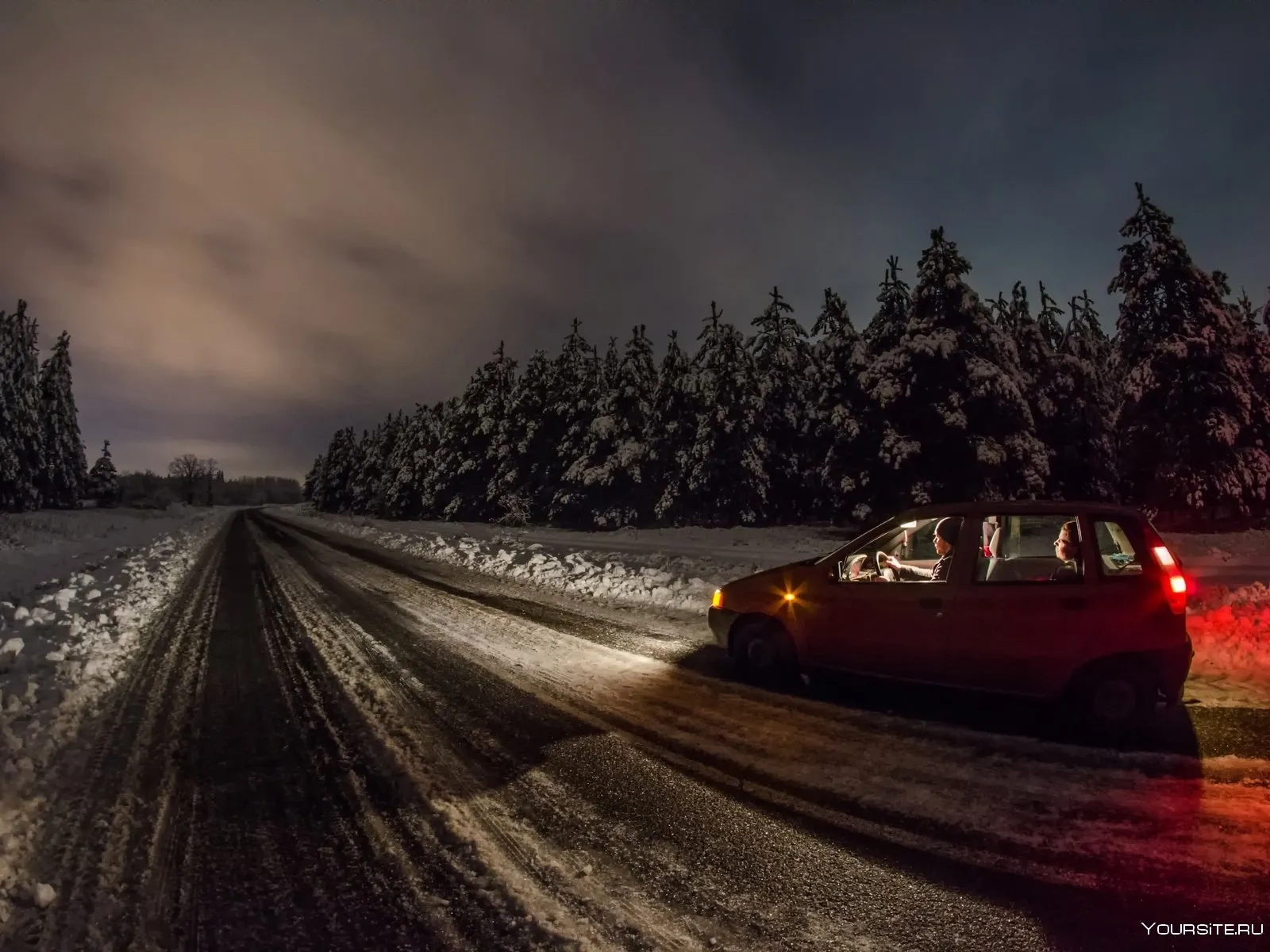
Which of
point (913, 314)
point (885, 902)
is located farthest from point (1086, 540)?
point (913, 314)

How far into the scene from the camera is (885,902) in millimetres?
2729

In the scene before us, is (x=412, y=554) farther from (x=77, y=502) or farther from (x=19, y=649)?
(x=77, y=502)

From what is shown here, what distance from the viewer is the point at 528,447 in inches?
1654

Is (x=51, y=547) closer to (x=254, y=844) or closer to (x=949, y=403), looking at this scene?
(x=254, y=844)

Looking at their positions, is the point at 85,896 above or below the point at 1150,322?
below

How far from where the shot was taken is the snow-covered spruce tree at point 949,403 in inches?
842

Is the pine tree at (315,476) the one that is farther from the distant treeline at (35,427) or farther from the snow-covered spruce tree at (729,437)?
the snow-covered spruce tree at (729,437)

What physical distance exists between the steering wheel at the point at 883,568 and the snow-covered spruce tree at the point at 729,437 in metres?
25.3

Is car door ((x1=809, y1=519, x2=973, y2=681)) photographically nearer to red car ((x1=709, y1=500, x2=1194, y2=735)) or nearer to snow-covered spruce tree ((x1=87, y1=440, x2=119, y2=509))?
red car ((x1=709, y1=500, x2=1194, y2=735))

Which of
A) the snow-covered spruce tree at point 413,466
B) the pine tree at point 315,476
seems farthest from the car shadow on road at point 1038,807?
the pine tree at point 315,476

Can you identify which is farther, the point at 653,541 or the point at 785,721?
the point at 653,541

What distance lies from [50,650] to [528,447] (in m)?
34.8

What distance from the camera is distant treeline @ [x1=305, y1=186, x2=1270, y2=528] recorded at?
22.1m

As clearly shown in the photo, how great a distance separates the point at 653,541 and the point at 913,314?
43.4 feet
